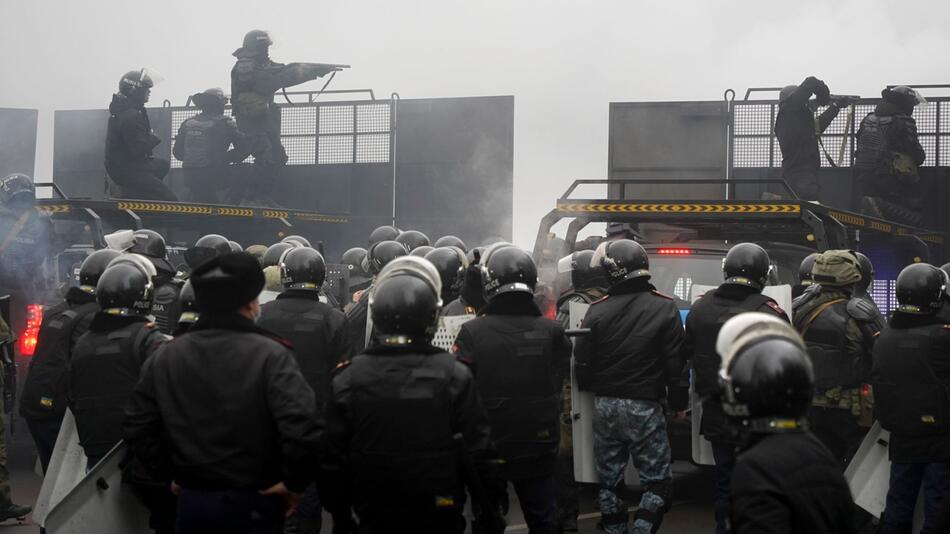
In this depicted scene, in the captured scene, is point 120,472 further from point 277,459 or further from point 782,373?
point 782,373

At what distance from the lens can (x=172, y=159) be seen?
52.4 ft

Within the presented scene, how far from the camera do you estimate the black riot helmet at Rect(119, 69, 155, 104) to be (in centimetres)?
1448

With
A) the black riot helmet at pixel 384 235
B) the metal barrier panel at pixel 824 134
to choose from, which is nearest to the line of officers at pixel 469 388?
the black riot helmet at pixel 384 235

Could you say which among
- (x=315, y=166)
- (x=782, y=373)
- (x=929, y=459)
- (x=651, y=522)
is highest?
(x=315, y=166)

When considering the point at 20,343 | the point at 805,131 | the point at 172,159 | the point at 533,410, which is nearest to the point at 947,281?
the point at 533,410

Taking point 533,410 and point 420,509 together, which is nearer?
point 420,509

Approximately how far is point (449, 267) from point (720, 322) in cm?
181

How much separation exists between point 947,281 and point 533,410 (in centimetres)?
284

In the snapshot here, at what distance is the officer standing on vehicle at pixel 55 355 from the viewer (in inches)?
306

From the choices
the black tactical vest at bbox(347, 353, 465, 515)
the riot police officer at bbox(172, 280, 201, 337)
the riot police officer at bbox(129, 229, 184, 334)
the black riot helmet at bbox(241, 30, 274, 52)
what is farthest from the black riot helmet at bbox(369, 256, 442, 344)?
the black riot helmet at bbox(241, 30, 274, 52)

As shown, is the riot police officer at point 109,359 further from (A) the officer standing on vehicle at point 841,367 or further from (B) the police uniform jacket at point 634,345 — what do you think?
(A) the officer standing on vehicle at point 841,367

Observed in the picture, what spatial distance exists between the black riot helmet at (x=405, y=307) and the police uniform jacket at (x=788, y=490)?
1658 millimetres

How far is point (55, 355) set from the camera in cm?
786

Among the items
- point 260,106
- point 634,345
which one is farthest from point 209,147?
point 634,345
